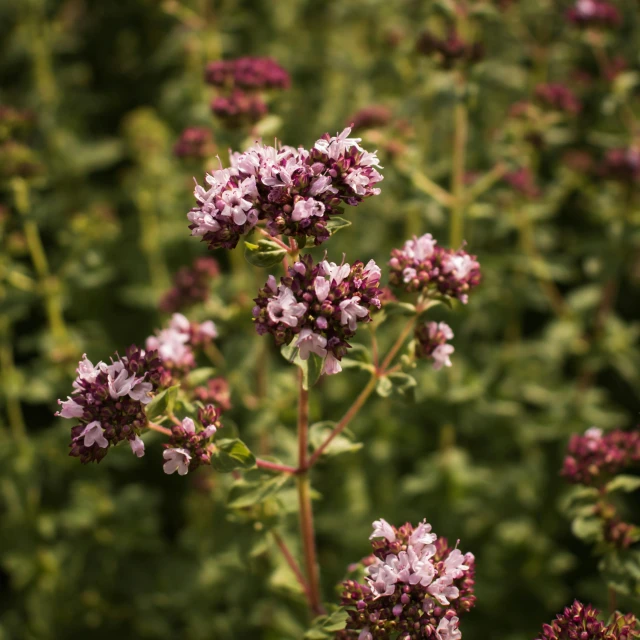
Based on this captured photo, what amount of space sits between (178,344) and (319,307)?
895 mm

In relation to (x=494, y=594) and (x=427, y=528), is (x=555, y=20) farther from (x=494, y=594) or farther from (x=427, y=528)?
(x=427, y=528)

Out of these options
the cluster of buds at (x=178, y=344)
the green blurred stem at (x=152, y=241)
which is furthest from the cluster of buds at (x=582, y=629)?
the green blurred stem at (x=152, y=241)

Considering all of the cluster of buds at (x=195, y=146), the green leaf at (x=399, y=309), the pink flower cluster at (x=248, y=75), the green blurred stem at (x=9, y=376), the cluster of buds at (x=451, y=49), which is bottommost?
the green leaf at (x=399, y=309)

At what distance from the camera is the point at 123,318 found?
16.6ft

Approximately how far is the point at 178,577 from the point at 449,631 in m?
2.40

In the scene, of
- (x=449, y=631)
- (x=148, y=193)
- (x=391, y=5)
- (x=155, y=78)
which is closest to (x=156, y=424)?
(x=449, y=631)

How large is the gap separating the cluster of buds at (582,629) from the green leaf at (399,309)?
0.91 metres

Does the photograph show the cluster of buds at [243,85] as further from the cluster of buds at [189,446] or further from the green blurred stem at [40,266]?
the cluster of buds at [189,446]

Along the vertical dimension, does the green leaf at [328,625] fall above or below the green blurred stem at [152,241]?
below

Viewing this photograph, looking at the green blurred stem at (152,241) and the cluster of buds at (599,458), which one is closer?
the cluster of buds at (599,458)

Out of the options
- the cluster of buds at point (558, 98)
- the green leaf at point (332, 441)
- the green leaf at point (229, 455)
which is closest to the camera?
the green leaf at point (229, 455)

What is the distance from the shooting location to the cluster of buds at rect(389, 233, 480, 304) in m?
2.21

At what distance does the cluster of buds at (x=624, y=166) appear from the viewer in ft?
12.9

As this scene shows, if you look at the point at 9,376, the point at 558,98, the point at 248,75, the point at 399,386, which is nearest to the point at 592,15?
the point at 558,98
